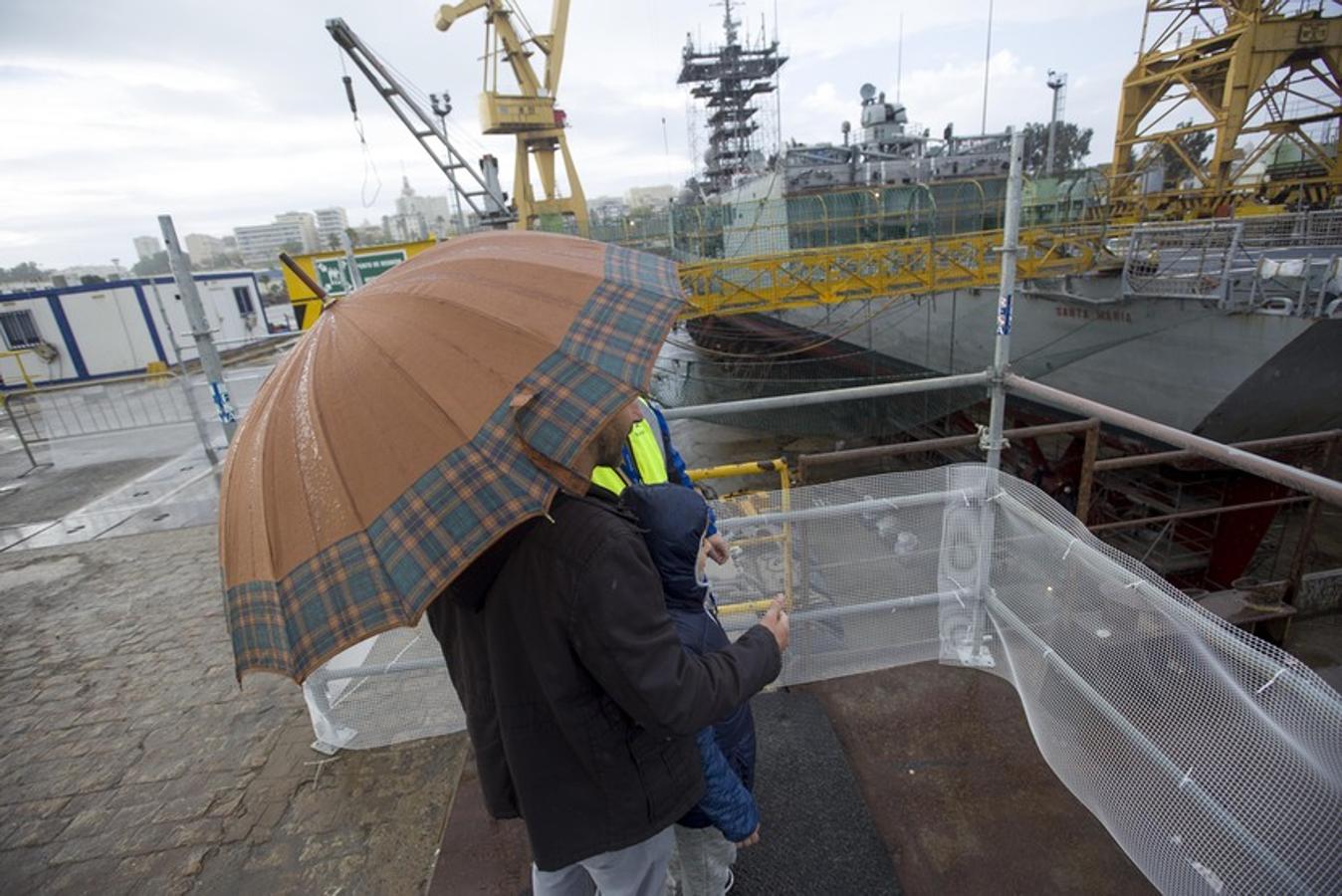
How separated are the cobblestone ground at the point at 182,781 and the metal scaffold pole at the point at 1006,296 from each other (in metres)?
2.91

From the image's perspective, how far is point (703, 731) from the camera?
1.68 m

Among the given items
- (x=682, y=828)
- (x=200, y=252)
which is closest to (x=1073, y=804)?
(x=682, y=828)

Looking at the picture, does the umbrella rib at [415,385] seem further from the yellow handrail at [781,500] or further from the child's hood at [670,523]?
the yellow handrail at [781,500]

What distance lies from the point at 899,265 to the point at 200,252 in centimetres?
10270

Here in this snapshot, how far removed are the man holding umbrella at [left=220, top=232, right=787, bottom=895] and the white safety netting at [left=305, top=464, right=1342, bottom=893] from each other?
1.25m

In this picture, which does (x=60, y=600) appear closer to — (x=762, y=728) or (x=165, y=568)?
(x=165, y=568)

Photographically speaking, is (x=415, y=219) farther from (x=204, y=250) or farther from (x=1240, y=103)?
(x=1240, y=103)

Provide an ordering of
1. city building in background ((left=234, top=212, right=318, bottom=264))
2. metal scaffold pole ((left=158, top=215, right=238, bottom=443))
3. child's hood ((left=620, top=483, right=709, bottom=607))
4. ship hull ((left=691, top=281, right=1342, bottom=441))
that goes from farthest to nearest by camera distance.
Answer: city building in background ((left=234, top=212, right=318, bottom=264)), ship hull ((left=691, top=281, right=1342, bottom=441)), metal scaffold pole ((left=158, top=215, right=238, bottom=443)), child's hood ((left=620, top=483, right=709, bottom=607))

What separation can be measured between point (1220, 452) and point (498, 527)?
197 centimetres

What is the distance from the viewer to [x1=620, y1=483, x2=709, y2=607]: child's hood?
4.53 ft

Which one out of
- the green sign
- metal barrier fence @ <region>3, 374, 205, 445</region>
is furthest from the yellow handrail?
metal barrier fence @ <region>3, 374, 205, 445</region>

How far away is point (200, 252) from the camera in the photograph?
3327 inches

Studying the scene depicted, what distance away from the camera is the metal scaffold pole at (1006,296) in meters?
2.36

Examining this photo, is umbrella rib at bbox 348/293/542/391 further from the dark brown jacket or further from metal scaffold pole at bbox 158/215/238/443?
metal scaffold pole at bbox 158/215/238/443
